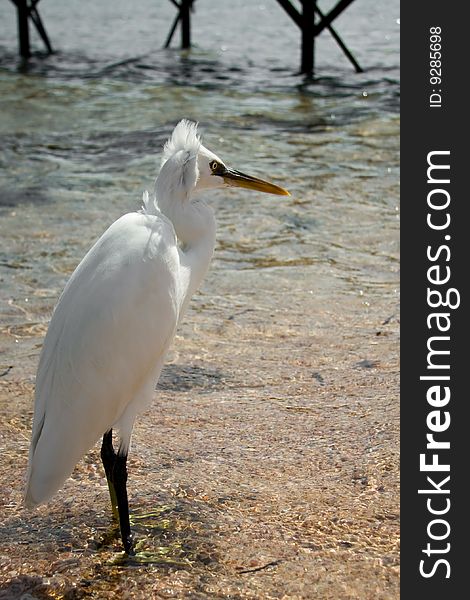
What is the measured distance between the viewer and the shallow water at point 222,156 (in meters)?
5.68

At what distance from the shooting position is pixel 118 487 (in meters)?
2.99

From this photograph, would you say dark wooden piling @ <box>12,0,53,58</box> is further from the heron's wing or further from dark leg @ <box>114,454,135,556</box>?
dark leg @ <box>114,454,135,556</box>

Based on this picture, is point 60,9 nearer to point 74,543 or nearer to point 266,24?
point 266,24

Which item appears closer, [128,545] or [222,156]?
[128,545]

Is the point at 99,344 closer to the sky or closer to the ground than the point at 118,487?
closer to the sky

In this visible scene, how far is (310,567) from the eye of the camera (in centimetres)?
280

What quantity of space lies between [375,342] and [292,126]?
5574mm

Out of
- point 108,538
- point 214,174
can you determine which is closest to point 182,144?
point 214,174

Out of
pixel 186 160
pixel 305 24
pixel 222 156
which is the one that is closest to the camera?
pixel 186 160

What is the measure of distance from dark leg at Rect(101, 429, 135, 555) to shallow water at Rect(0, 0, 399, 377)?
52.5 inches

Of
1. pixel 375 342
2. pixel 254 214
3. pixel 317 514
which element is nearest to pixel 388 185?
pixel 254 214

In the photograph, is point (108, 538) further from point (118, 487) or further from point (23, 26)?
point (23, 26)

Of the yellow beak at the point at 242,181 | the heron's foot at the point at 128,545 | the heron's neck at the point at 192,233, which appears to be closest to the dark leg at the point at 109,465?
the heron's foot at the point at 128,545

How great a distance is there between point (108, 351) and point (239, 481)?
0.81m
